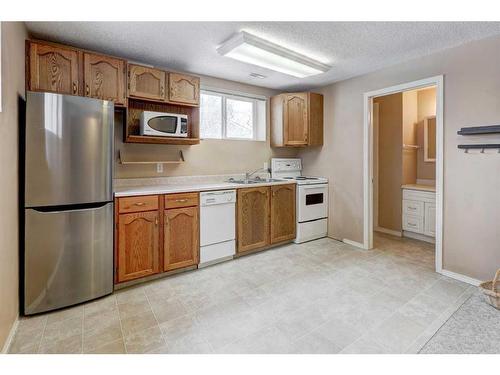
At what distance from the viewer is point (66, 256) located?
7.25ft

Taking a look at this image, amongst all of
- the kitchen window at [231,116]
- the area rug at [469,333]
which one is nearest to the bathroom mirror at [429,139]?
the kitchen window at [231,116]

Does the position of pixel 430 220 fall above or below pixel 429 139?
below

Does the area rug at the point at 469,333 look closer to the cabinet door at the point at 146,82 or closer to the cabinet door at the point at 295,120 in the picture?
the cabinet door at the point at 295,120

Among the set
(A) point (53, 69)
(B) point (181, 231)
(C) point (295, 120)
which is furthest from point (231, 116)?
(A) point (53, 69)

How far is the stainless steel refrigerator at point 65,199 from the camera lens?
2082 mm

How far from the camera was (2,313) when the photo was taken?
167 cm

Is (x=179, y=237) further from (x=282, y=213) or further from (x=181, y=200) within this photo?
(x=282, y=213)

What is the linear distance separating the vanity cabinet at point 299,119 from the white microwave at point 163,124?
62.7 inches

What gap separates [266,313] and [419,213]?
3.13 metres

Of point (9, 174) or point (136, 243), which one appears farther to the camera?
point (136, 243)

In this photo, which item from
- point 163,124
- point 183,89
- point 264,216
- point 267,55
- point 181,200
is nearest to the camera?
point 267,55

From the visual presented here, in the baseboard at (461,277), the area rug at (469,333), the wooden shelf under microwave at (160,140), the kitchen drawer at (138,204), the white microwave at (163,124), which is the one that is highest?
the white microwave at (163,124)

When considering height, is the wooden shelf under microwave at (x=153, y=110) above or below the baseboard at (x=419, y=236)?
above

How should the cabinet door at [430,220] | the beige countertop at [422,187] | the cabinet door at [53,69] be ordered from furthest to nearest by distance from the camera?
the beige countertop at [422,187], the cabinet door at [430,220], the cabinet door at [53,69]
